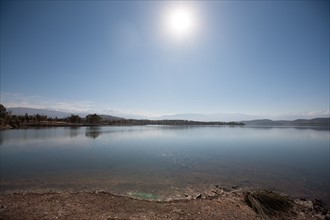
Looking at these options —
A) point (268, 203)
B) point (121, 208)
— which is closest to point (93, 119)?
point (121, 208)

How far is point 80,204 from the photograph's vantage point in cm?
900

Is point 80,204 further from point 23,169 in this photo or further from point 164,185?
point 23,169

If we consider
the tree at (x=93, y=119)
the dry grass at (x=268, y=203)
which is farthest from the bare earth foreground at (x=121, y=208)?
the tree at (x=93, y=119)

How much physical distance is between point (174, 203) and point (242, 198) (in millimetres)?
4121

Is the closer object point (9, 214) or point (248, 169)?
point (9, 214)

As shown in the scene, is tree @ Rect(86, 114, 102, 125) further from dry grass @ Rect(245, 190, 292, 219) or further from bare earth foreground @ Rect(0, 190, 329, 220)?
dry grass @ Rect(245, 190, 292, 219)

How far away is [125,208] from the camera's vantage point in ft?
28.6

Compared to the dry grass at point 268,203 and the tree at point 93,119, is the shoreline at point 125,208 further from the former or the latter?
the tree at point 93,119

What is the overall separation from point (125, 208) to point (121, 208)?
0.19 meters

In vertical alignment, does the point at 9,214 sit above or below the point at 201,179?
above

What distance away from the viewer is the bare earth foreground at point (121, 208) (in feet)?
25.8

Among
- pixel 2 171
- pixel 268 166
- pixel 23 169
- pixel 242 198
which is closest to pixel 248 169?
pixel 268 166

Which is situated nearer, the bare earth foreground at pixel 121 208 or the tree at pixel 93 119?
the bare earth foreground at pixel 121 208

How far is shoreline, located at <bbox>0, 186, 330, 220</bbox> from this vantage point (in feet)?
25.9
